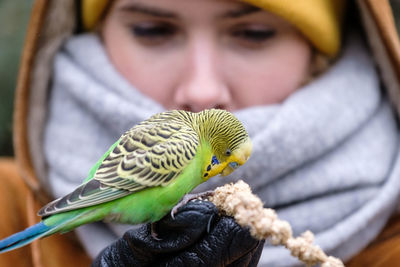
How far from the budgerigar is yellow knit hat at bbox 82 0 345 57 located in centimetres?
61

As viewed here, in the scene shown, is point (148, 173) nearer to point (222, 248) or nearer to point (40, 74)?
point (222, 248)

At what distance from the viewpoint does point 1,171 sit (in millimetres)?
1765

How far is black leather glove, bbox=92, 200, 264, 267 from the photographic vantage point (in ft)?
2.76

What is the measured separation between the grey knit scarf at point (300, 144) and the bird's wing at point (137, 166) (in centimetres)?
51

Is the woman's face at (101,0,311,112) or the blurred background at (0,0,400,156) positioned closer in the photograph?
the woman's face at (101,0,311,112)

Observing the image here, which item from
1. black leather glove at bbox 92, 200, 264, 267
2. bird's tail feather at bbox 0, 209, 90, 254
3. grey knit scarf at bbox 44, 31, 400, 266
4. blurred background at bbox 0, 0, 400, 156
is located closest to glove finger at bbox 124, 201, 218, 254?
black leather glove at bbox 92, 200, 264, 267

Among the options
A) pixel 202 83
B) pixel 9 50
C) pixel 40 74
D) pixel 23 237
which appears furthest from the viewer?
pixel 9 50

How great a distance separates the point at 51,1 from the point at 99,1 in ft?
0.48

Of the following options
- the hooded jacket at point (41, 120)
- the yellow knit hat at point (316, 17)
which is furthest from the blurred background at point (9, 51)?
the yellow knit hat at point (316, 17)

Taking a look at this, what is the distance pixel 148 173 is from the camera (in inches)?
31.3

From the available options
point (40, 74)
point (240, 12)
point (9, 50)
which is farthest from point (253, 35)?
point (9, 50)

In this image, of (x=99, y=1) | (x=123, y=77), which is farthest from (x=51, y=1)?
(x=123, y=77)

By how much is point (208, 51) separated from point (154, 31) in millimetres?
186

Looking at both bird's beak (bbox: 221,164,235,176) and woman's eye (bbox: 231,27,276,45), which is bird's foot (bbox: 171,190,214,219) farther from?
woman's eye (bbox: 231,27,276,45)
